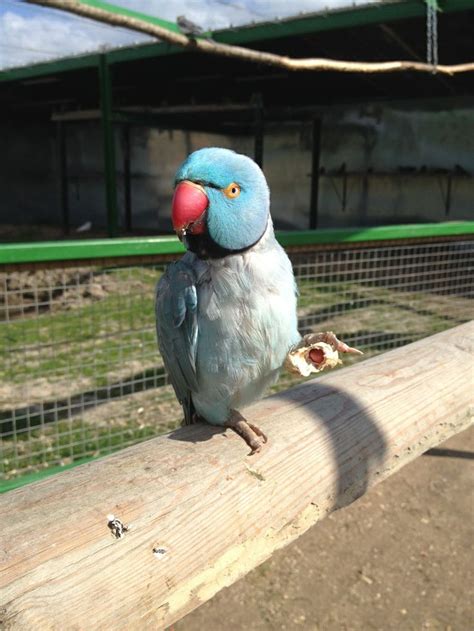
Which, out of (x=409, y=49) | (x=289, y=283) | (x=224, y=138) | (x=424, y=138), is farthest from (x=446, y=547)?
(x=224, y=138)

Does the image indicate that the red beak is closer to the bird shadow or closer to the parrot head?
the parrot head

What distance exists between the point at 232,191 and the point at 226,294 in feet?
1.00

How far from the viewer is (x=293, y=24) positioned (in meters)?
7.93

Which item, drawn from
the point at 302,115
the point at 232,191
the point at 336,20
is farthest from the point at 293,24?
the point at 232,191

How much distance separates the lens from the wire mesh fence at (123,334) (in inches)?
144

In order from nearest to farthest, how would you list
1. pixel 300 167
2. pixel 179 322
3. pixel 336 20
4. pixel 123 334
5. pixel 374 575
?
pixel 179 322 → pixel 374 575 → pixel 123 334 → pixel 336 20 → pixel 300 167

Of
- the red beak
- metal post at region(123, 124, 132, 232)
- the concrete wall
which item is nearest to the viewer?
the red beak

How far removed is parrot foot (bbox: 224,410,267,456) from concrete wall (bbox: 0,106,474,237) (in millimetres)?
9803

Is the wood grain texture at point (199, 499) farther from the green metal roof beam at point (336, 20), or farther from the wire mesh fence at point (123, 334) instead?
the green metal roof beam at point (336, 20)

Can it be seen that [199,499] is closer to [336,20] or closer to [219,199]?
[219,199]

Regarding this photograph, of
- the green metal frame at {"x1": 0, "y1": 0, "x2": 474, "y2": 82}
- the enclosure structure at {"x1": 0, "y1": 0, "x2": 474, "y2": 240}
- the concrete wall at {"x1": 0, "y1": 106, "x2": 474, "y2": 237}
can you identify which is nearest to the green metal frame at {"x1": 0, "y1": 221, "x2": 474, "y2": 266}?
the green metal frame at {"x1": 0, "y1": 0, "x2": 474, "y2": 82}

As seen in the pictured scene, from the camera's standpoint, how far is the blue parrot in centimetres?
149

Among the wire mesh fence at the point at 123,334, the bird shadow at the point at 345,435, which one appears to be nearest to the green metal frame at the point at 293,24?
the wire mesh fence at the point at 123,334

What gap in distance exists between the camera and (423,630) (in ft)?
8.06
